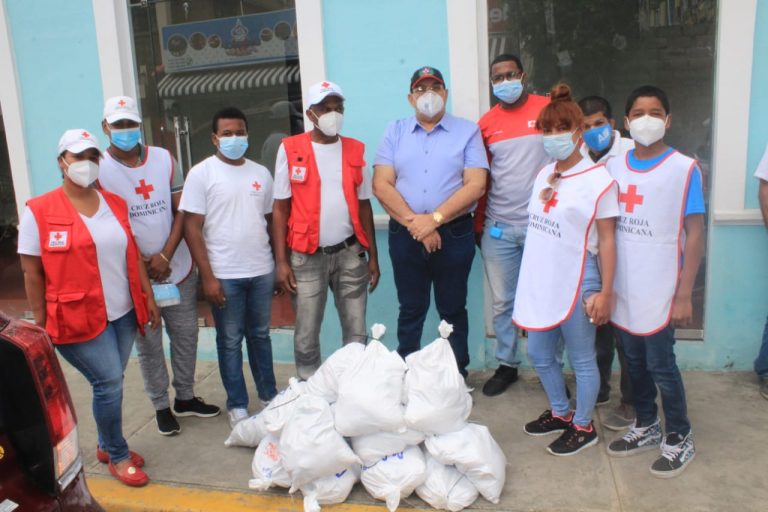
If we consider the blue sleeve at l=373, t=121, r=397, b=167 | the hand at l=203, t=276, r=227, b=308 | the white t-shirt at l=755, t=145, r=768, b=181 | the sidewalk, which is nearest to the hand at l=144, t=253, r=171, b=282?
the hand at l=203, t=276, r=227, b=308

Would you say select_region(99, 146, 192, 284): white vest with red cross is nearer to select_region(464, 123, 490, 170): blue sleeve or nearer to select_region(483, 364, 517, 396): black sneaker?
select_region(464, 123, 490, 170): blue sleeve

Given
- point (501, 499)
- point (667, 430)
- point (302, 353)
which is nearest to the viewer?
point (501, 499)

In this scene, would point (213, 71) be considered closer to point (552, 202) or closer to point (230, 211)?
point (230, 211)

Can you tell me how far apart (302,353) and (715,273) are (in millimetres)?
2665

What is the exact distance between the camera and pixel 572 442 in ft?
11.4

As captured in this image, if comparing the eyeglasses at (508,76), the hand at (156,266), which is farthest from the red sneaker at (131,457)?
the eyeglasses at (508,76)

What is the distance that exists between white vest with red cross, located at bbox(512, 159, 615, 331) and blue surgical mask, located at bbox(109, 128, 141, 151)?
83.7 inches

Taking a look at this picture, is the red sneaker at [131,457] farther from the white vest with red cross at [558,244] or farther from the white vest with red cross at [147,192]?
the white vest with red cross at [558,244]

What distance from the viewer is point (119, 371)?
10.7 ft

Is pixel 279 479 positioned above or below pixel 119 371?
below

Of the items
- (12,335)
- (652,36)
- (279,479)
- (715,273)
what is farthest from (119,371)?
(652,36)

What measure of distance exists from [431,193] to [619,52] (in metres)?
1.81

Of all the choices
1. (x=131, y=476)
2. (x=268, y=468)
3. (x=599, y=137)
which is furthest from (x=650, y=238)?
(x=131, y=476)

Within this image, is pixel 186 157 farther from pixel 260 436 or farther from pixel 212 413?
pixel 260 436
